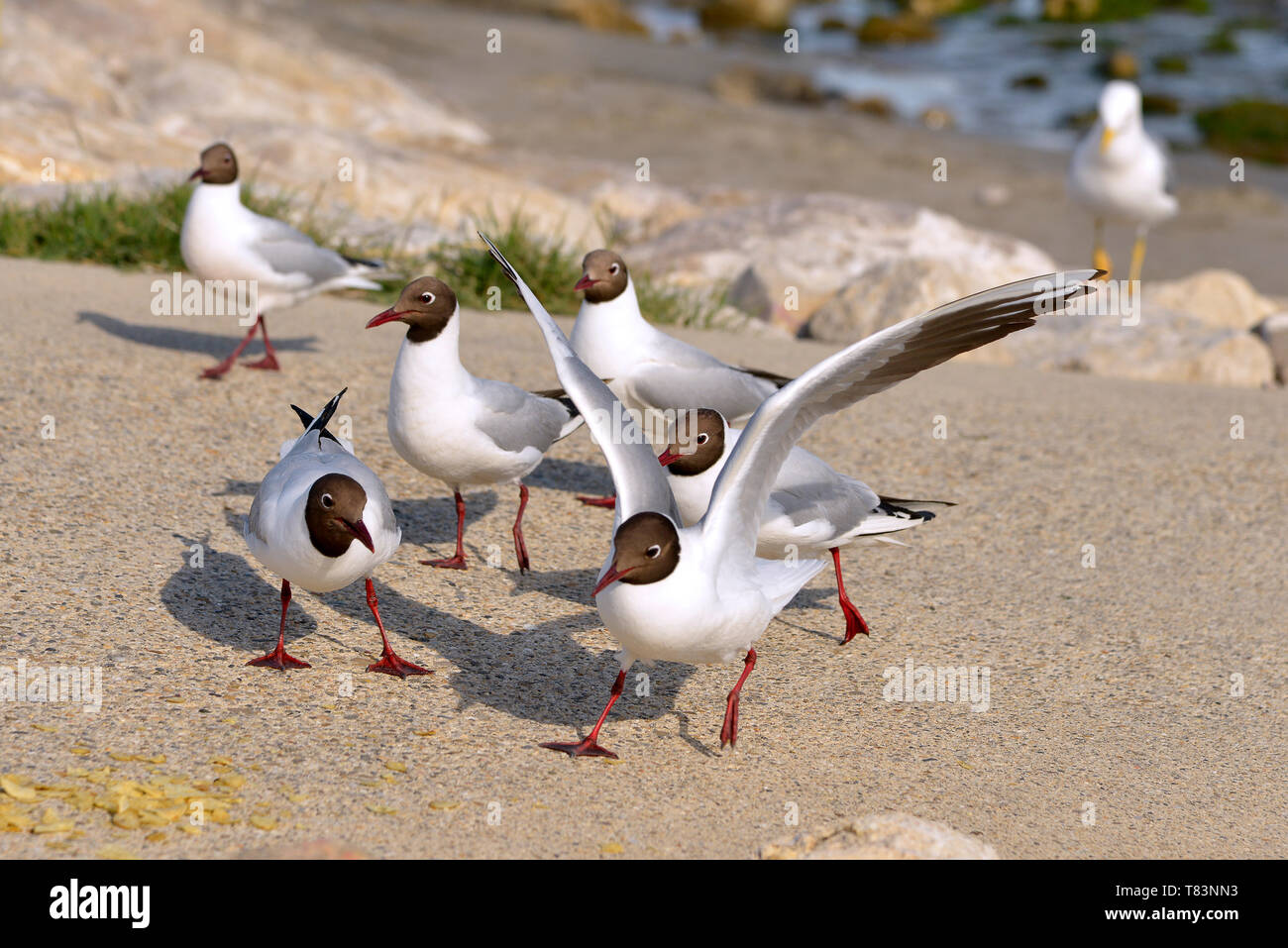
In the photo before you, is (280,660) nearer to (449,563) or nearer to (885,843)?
(449,563)

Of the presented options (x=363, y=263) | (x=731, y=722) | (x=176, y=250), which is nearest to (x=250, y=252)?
(x=363, y=263)

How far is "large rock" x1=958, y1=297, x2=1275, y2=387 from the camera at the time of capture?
862cm

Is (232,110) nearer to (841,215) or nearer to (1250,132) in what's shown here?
(841,215)

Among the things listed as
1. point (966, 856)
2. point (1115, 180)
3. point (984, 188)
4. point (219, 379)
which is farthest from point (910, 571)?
point (984, 188)

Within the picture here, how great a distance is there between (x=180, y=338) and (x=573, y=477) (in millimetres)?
2429

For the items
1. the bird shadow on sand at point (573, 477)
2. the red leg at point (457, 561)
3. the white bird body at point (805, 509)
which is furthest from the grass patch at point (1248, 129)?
the red leg at point (457, 561)

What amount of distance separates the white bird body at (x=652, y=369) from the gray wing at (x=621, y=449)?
1693 millimetres

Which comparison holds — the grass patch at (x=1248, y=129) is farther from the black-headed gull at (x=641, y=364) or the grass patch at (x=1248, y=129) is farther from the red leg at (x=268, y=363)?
the red leg at (x=268, y=363)

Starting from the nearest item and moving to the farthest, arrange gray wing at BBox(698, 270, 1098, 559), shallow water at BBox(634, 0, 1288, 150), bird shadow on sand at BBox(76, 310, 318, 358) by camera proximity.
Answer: gray wing at BBox(698, 270, 1098, 559), bird shadow on sand at BBox(76, 310, 318, 358), shallow water at BBox(634, 0, 1288, 150)

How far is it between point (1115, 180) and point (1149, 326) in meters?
2.49

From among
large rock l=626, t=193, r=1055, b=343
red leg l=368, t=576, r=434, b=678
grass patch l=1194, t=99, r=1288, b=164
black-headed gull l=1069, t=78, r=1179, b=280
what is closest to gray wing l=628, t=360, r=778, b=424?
red leg l=368, t=576, r=434, b=678

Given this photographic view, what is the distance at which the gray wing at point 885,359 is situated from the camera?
342 cm

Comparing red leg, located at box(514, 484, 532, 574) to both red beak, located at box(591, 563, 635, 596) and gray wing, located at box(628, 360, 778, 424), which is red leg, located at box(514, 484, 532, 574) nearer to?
gray wing, located at box(628, 360, 778, 424)

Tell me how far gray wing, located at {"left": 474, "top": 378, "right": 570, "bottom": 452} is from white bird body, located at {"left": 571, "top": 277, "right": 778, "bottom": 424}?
541 mm
